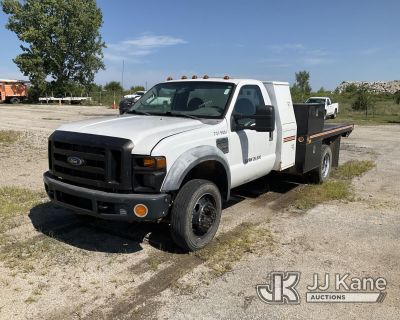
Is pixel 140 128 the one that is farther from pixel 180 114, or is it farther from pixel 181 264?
pixel 181 264

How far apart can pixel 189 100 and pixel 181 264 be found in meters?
2.22

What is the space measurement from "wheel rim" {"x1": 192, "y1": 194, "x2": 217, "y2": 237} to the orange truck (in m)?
42.0

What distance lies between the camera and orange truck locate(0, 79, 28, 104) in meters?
41.4

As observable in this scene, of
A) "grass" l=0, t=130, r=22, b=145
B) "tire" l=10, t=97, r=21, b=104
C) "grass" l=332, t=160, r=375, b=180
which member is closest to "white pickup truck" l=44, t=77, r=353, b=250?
"grass" l=332, t=160, r=375, b=180

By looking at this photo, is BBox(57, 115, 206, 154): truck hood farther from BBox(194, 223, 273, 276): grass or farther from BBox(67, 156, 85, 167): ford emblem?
BBox(194, 223, 273, 276): grass

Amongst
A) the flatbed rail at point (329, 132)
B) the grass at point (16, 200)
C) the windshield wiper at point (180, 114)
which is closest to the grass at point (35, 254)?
the grass at point (16, 200)

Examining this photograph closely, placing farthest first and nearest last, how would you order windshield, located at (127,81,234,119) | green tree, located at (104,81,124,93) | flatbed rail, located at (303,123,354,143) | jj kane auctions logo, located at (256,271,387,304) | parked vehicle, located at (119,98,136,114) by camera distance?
1. green tree, located at (104,81,124,93)
2. flatbed rail, located at (303,123,354,143)
3. parked vehicle, located at (119,98,136,114)
4. windshield, located at (127,81,234,119)
5. jj kane auctions logo, located at (256,271,387,304)

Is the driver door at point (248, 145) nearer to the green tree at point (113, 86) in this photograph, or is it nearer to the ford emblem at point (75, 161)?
the ford emblem at point (75, 161)

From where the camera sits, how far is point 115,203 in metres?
4.05

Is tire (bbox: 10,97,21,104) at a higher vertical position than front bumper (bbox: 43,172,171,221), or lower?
higher

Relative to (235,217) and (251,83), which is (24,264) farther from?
(251,83)

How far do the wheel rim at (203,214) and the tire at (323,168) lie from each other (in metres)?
3.64

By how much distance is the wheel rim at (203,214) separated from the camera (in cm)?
455

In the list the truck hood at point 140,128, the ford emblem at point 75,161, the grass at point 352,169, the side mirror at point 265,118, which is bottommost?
the grass at point 352,169
